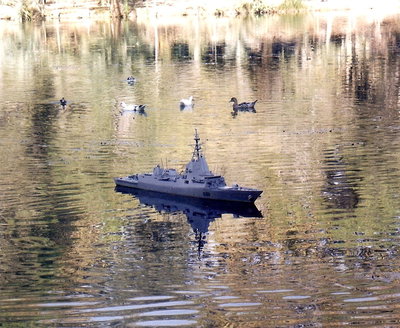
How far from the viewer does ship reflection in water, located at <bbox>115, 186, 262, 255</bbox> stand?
43.1 metres

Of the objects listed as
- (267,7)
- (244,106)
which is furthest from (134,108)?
(267,7)

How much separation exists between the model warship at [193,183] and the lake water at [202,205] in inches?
27.6

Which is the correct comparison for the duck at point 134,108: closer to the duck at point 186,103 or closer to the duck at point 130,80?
the duck at point 186,103

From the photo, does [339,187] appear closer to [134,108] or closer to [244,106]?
[244,106]

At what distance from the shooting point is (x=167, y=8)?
166000 mm

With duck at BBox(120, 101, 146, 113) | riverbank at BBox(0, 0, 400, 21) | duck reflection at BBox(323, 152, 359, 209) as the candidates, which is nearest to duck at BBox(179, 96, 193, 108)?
duck at BBox(120, 101, 146, 113)

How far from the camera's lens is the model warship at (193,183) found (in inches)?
1784

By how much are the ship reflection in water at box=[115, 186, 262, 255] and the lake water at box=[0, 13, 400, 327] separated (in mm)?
158

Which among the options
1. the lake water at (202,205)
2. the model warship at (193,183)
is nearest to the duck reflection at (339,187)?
the lake water at (202,205)

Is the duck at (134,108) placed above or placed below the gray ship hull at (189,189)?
below

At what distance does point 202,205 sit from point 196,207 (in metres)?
0.29

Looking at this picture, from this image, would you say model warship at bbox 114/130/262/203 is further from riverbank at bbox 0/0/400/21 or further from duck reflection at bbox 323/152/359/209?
riverbank at bbox 0/0/400/21

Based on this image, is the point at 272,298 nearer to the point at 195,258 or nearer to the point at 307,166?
the point at 195,258

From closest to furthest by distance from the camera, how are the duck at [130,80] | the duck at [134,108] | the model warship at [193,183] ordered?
the model warship at [193,183] < the duck at [134,108] < the duck at [130,80]
